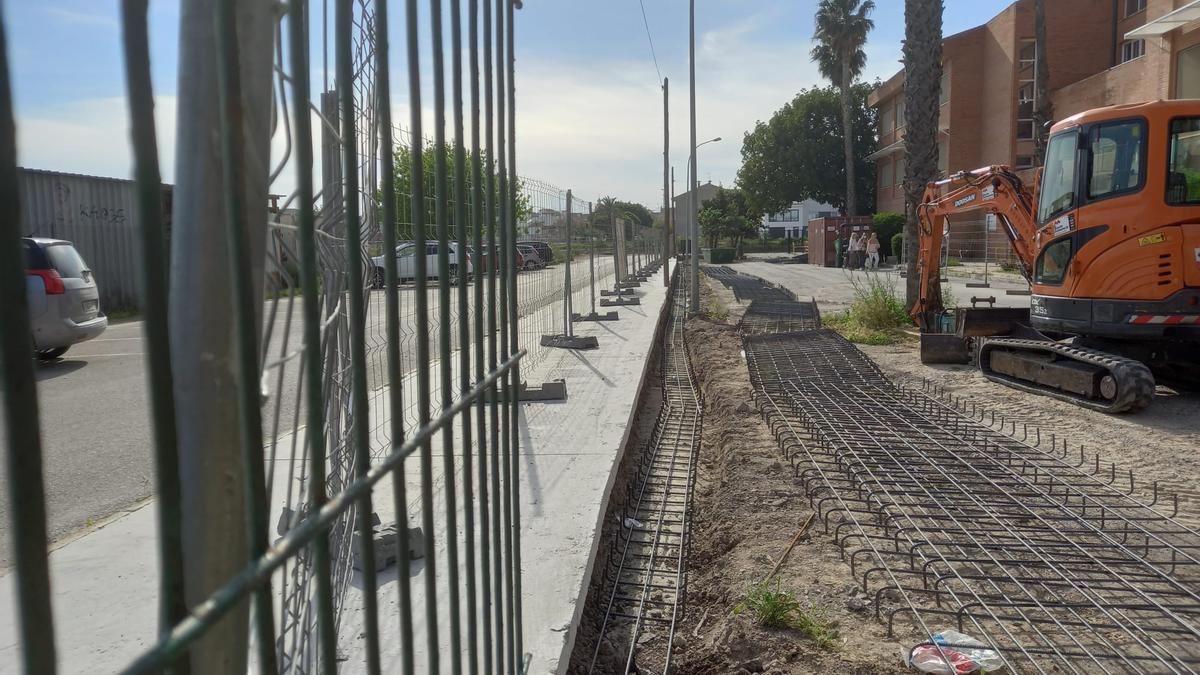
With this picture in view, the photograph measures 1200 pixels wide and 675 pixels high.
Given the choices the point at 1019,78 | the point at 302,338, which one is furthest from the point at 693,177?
the point at 1019,78

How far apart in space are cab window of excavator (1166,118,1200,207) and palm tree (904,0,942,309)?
21.6 feet

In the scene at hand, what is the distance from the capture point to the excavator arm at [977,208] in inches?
459

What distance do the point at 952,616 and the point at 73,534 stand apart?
14.7 feet

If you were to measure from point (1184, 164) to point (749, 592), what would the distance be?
23.7 ft

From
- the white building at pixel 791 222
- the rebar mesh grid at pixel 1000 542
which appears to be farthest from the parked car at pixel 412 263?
the white building at pixel 791 222

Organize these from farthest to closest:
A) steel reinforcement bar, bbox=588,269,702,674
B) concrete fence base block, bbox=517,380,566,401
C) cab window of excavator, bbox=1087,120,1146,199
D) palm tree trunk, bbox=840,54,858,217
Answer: palm tree trunk, bbox=840,54,858,217 < cab window of excavator, bbox=1087,120,1146,199 < concrete fence base block, bbox=517,380,566,401 < steel reinforcement bar, bbox=588,269,702,674

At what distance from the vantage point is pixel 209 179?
1364 millimetres

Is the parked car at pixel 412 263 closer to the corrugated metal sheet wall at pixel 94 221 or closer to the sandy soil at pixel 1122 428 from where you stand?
the corrugated metal sheet wall at pixel 94 221

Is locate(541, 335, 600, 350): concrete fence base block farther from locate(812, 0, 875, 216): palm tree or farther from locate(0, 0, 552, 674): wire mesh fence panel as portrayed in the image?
locate(812, 0, 875, 216): palm tree

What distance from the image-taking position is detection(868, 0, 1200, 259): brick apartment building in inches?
1154

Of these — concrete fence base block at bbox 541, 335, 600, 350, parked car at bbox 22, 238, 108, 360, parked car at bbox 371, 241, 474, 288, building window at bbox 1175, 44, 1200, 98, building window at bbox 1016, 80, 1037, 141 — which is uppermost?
building window at bbox 1016, 80, 1037, 141

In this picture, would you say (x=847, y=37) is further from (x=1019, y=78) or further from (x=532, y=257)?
(x=532, y=257)

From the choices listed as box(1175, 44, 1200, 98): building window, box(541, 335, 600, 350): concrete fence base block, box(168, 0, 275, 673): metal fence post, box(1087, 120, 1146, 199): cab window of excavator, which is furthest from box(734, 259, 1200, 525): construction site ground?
box(1175, 44, 1200, 98): building window

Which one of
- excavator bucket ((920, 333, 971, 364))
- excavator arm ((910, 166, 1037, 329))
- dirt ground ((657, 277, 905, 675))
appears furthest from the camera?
excavator bucket ((920, 333, 971, 364))
